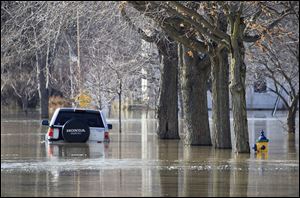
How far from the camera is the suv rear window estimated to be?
27.0 meters

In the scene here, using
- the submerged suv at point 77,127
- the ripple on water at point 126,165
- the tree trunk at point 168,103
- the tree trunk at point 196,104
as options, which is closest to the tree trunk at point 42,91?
the tree trunk at point 168,103

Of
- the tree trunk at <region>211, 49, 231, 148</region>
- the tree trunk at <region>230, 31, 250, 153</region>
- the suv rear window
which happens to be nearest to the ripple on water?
the tree trunk at <region>230, 31, 250, 153</region>

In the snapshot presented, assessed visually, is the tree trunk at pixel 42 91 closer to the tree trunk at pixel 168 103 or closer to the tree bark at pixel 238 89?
the tree trunk at pixel 168 103

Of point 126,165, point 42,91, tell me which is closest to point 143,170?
point 126,165

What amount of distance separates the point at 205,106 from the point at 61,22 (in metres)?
6.25

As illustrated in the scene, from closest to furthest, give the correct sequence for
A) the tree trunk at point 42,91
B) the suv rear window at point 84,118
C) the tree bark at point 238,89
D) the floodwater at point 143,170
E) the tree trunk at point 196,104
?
the floodwater at point 143,170
the tree bark at point 238,89
the suv rear window at point 84,118
the tree trunk at point 196,104
the tree trunk at point 42,91

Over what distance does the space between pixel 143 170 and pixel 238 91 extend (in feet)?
18.1

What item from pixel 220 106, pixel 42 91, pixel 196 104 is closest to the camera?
pixel 220 106

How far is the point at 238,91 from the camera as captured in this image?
2386 centimetres

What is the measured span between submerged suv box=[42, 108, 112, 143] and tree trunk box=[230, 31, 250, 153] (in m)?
4.49

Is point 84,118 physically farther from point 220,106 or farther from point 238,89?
point 238,89

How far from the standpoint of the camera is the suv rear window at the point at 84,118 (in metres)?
27.0

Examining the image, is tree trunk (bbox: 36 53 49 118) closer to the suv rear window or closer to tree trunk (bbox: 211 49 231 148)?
the suv rear window

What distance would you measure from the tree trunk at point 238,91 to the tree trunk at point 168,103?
873 centimetres
